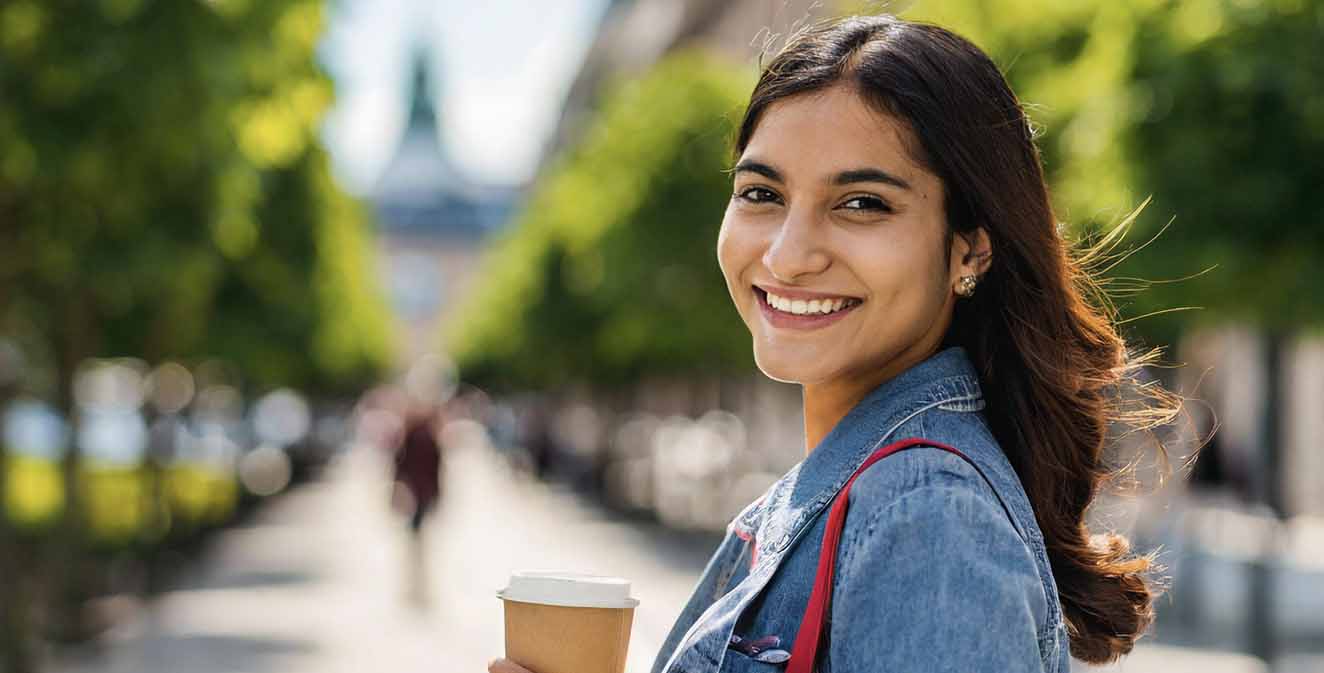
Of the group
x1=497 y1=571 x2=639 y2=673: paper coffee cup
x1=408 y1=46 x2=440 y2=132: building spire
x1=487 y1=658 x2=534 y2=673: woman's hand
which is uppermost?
x1=408 y1=46 x2=440 y2=132: building spire

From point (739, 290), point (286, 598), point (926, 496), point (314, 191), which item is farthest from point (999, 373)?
point (314, 191)

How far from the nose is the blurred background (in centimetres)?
52

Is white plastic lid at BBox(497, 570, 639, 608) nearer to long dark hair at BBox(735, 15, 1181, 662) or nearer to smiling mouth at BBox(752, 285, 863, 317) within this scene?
smiling mouth at BBox(752, 285, 863, 317)

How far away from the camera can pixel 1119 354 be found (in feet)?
6.88

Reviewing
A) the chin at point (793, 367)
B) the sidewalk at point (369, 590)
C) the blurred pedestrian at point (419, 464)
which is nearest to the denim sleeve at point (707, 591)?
the chin at point (793, 367)

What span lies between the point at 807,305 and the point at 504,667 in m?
0.52

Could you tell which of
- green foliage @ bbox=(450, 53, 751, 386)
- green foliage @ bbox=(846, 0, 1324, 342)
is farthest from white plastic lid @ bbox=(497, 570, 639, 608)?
green foliage @ bbox=(450, 53, 751, 386)

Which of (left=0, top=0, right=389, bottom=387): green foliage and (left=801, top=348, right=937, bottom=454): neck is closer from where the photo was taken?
(left=801, top=348, right=937, bottom=454): neck

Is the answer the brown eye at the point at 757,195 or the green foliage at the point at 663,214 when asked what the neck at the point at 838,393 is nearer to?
the brown eye at the point at 757,195

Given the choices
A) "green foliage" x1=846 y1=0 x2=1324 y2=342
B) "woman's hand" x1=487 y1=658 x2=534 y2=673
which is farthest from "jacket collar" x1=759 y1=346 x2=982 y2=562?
"green foliage" x1=846 y1=0 x2=1324 y2=342

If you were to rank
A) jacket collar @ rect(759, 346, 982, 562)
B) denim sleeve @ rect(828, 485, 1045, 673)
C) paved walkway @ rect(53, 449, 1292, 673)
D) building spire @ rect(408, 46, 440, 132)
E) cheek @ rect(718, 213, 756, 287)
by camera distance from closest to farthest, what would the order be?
denim sleeve @ rect(828, 485, 1045, 673) → jacket collar @ rect(759, 346, 982, 562) → cheek @ rect(718, 213, 756, 287) → paved walkway @ rect(53, 449, 1292, 673) → building spire @ rect(408, 46, 440, 132)

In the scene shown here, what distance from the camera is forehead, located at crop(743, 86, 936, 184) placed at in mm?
1822

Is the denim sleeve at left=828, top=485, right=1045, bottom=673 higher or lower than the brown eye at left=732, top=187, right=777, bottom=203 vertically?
lower

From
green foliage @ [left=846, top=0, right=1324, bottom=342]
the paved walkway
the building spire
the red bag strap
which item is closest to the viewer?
the red bag strap
